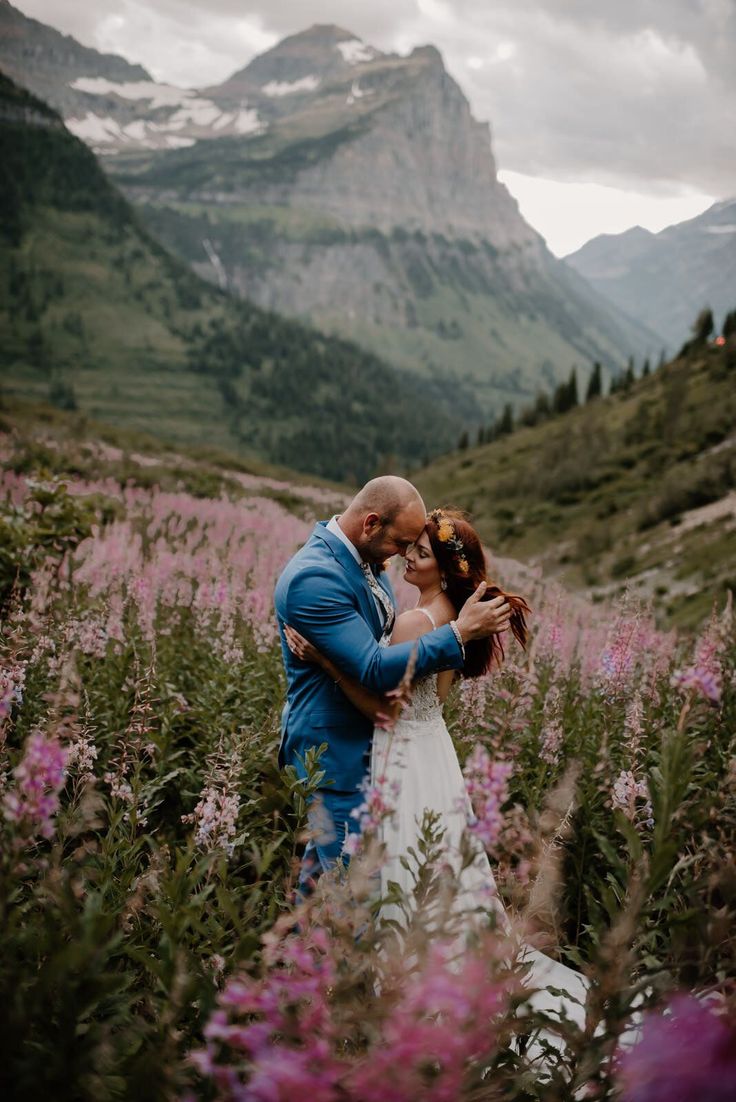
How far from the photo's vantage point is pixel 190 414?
17750 cm

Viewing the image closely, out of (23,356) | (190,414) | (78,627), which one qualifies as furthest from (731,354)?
(23,356)

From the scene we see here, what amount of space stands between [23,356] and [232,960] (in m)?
186

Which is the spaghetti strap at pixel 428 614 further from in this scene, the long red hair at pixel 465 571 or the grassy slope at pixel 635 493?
the grassy slope at pixel 635 493

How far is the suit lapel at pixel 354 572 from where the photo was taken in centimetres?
406

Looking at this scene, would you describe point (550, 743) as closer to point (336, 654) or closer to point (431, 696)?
point (431, 696)

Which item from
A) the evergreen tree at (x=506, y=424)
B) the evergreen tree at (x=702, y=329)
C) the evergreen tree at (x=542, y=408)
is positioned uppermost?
the evergreen tree at (x=702, y=329)

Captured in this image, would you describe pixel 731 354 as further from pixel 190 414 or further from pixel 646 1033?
pixel 190 414

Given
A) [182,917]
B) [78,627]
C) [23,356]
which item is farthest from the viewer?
[23,356]

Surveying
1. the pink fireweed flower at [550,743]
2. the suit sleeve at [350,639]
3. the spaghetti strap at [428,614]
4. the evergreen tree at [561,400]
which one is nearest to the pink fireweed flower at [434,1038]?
the suit sleeve at [350,639]

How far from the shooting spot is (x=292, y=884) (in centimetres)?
271

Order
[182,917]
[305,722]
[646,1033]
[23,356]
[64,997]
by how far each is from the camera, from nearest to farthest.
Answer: [646,1033], [64,997], [182,917], [305,722], [23,356]

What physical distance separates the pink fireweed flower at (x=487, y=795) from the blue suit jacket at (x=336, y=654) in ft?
4.43

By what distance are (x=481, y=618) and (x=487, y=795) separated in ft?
5.57

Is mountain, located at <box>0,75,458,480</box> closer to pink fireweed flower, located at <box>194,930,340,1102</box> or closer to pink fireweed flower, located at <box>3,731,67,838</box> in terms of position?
pink fireweed flower, located at <box>3,731,67,838</box>
